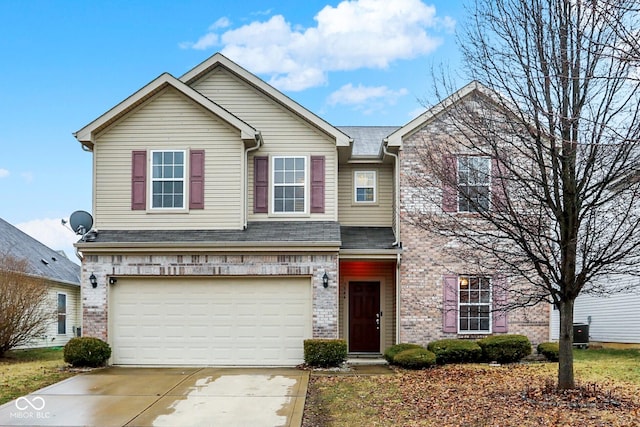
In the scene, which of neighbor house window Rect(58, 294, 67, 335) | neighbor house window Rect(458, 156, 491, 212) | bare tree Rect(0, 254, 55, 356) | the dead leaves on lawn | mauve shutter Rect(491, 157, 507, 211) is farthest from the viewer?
neighbor house window Rect(58, 294, 67, 335)

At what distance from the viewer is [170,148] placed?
14.8 metres

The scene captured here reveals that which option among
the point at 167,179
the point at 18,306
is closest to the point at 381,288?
the point at 167,179

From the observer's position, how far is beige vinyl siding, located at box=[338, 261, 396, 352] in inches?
642

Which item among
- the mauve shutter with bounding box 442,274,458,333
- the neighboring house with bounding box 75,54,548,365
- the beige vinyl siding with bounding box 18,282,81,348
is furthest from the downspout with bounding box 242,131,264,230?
the beige vinyl siding with bounding box 18,282,81,348

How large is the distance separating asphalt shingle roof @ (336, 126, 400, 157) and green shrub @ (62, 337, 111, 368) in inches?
325

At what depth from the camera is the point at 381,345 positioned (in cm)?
1634

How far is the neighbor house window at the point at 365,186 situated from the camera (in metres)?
16.7

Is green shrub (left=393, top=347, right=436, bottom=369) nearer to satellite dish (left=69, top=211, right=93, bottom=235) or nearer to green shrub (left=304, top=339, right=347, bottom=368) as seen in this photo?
green shrub (left=304, top=339, right=347, bottom=368)

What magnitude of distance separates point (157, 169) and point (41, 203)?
8.77m

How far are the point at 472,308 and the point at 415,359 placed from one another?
2.69 meters

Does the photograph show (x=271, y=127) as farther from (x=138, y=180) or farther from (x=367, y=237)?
(x=367, y=237)

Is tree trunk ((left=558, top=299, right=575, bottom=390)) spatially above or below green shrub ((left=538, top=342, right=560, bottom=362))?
above

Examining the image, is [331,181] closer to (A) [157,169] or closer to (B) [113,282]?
(A) [157,169]

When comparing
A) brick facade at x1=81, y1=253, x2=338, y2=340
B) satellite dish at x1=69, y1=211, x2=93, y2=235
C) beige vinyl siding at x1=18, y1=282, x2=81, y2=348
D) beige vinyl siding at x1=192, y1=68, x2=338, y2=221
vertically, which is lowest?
beige vinyl siding at x1=18, y1=282, x2=81, y2=348
